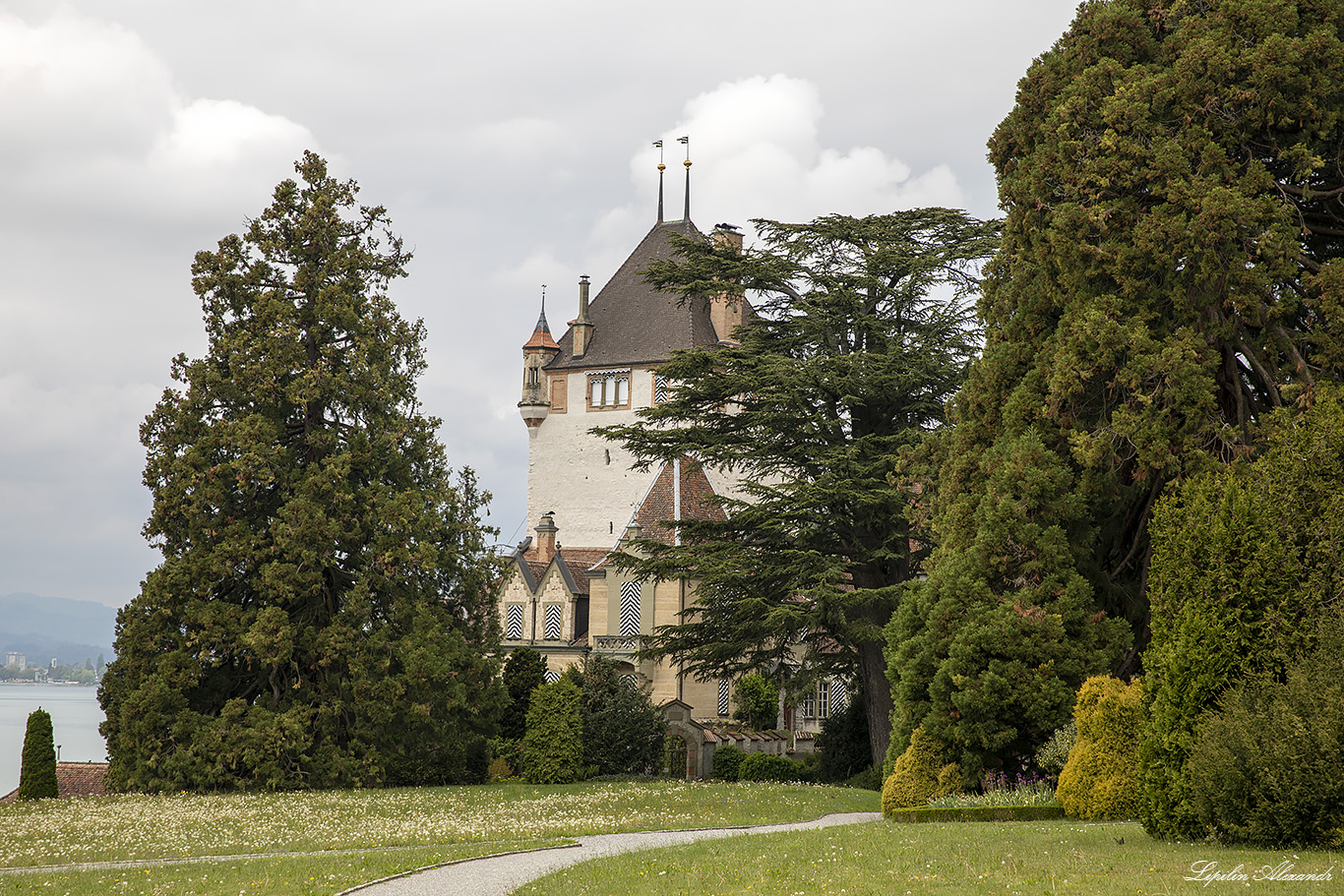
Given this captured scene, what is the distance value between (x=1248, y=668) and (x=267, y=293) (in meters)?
23.9

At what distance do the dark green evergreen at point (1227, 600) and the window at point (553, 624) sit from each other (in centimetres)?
3743

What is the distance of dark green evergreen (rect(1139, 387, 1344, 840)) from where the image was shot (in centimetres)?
1134

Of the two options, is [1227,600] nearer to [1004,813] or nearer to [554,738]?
[1004,813]

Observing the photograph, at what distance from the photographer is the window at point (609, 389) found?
60500mm

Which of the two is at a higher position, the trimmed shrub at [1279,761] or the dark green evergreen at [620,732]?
the trimmed shrub at [1279,761]

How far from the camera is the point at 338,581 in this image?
28.9m

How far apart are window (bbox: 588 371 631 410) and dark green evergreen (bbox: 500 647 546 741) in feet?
85.7

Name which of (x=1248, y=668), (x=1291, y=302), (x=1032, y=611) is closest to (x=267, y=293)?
(x=1032, y=611)

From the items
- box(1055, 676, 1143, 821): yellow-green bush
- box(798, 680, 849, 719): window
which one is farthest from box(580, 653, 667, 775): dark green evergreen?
box(1055, 676, 1143, 821): yellow-green bush

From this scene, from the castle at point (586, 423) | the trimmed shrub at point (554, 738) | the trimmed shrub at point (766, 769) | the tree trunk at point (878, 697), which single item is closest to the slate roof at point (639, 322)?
the castle at point (586, 423)

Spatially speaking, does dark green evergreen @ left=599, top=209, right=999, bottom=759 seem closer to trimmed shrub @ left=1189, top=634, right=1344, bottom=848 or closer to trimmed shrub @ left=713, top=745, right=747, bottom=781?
trimmed shrub @ left=713, top=745, right=747, bottom=781

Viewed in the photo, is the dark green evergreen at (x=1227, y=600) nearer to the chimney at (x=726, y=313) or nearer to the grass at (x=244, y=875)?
the grass at (x=244, y=875)

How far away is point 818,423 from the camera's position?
28703mm

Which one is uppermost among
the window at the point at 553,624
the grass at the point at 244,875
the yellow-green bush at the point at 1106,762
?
→ the window at the point at 553,624
